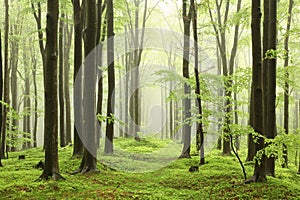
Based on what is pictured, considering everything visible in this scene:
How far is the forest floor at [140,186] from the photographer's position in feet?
27.1

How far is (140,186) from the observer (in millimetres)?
10391

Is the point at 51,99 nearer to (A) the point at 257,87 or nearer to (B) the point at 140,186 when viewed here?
(B) the point at 140,186

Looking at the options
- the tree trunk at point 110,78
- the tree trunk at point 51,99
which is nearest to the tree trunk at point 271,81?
the tree trunk at point 51,99

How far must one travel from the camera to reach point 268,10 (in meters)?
10.8

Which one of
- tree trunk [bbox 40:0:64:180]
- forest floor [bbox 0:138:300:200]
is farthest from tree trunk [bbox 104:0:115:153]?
tree trunk [bbox 40:0:64:180]

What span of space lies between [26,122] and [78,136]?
19.2 metres

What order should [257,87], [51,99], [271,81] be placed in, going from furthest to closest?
[271,81]
[51,99]
[257,87]

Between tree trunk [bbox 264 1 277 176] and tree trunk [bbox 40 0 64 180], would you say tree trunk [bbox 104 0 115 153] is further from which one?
tree trunk [bbox 264 1 277 176]

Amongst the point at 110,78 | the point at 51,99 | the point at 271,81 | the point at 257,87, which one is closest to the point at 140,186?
the point at 51,99

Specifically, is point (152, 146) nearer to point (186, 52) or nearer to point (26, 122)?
point (186, 52)

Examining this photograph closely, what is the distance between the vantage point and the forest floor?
8.26 metres

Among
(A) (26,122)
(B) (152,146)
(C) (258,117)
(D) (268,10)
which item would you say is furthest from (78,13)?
(A) (26,122)

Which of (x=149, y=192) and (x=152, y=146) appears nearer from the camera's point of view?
(x=149, y=192)

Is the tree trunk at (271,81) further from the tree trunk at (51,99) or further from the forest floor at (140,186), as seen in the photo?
the tree trunk at (51,99)
